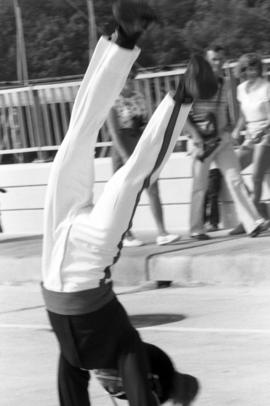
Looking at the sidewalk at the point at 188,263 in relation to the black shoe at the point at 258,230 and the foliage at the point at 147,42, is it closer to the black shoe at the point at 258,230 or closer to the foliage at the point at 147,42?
the black shoe at the point at 258,230

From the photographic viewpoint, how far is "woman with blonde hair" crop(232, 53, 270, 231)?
10359 mm

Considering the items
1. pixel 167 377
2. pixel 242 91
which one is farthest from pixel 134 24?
pixel 242 91

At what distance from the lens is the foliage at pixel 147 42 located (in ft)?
108

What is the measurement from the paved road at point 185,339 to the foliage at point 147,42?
2369 centimetres

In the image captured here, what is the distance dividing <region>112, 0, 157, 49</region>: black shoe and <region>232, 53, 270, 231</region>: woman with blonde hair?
637 centimetres

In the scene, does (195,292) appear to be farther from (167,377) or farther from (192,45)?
(192,45)

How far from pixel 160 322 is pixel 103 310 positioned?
147 inches

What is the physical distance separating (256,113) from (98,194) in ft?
8.00

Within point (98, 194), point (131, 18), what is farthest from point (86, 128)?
point (98, 194)

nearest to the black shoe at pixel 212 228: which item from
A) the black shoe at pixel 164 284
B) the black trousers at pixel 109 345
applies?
the black shoe at pixel 164 284

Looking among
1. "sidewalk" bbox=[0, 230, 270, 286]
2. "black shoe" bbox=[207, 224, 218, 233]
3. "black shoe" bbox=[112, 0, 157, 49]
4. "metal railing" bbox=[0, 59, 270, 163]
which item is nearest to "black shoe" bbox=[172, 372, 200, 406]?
"black shoe" bbox=[112, 0, 157, 49]

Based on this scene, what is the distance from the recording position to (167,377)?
441 cm

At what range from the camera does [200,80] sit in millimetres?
3943

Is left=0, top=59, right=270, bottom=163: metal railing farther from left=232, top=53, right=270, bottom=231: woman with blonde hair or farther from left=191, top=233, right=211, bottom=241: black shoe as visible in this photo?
left=191, top=233, right=211, bottom=241: black shoe
